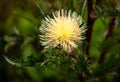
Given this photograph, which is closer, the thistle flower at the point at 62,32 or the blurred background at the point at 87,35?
the thistle flower at the point at 62,32

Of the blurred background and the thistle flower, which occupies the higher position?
the blurred background

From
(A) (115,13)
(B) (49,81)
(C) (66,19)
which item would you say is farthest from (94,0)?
(B) (49,81)

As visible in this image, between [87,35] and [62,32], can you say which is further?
[87,35]

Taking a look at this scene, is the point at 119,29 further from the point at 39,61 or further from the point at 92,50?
the point at 92,50

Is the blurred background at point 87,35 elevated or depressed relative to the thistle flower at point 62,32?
elevated

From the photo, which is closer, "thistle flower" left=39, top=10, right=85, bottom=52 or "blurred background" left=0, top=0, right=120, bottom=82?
"thistle flower" left=39, top=10, right=85, bottom=52
